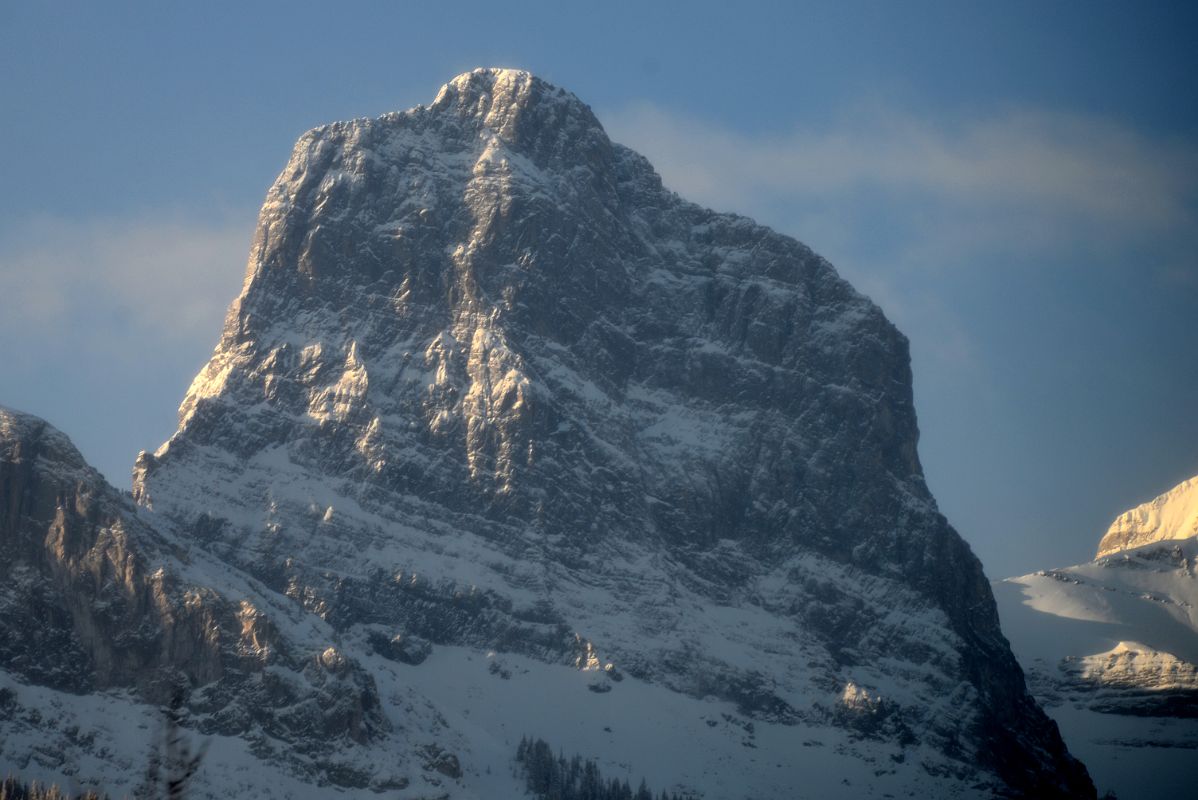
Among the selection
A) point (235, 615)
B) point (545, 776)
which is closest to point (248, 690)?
point (235, 615)

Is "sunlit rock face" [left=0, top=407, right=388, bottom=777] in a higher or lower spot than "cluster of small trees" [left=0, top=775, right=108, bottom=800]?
higher

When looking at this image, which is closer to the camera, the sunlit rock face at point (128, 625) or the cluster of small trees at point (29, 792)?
the cluster of small trees at point (29, 792)

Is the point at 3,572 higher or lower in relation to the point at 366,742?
higher

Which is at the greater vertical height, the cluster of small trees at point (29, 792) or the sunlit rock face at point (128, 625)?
the sunlit rock face at point (128, 625)

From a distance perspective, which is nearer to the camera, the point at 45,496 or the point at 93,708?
the point at 93,708

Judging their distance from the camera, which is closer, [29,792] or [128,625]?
[29,792]

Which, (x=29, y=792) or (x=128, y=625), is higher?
(x=128, y=625)

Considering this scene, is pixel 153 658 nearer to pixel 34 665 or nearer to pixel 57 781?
pixel 34 665

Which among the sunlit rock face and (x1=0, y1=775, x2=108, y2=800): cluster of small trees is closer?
(x1=0, y1=775, x2=108, y2=800): cluster of small trees
